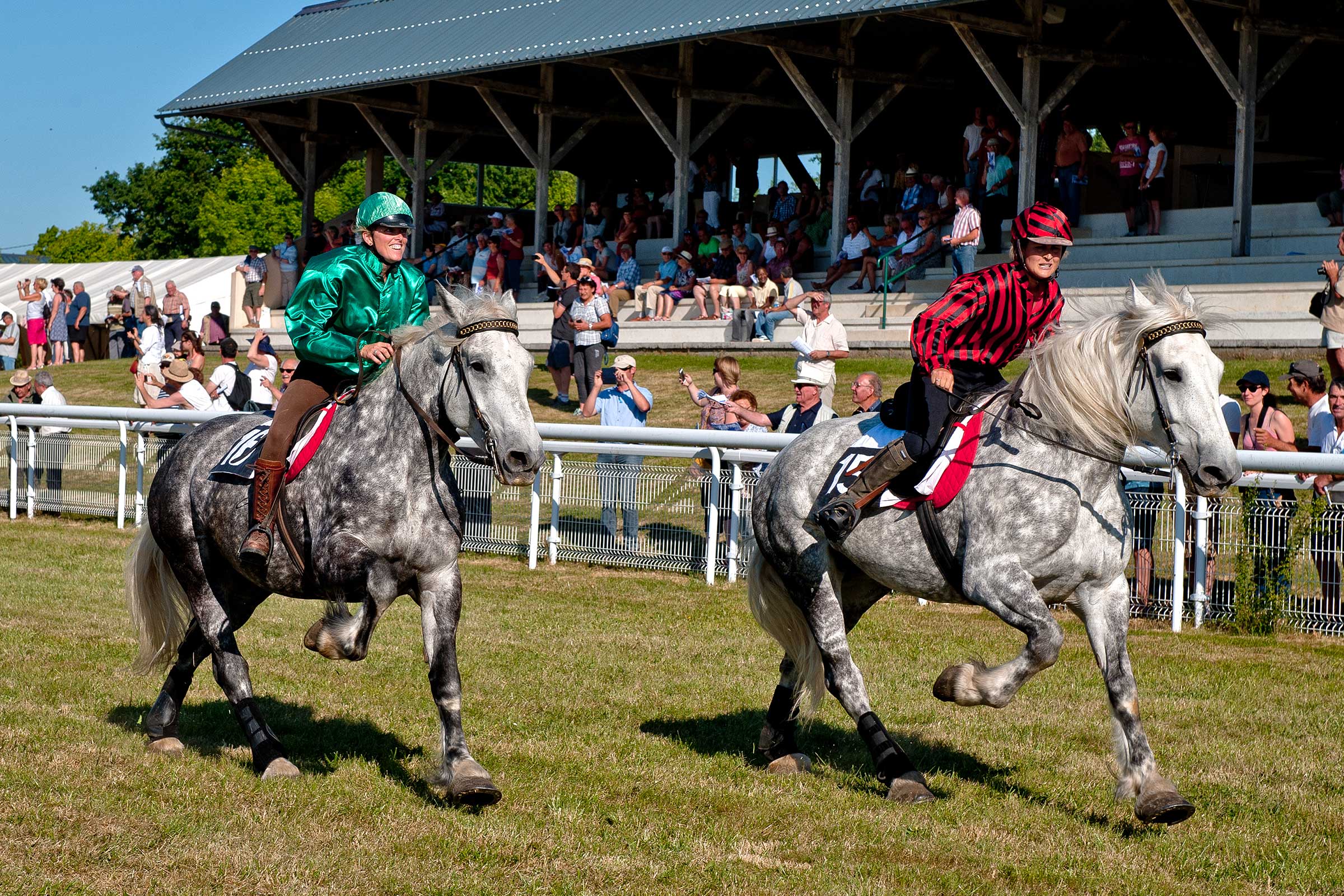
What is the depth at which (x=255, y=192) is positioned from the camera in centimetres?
7806

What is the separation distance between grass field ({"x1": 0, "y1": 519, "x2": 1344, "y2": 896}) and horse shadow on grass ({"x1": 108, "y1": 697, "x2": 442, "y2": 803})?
21 mm

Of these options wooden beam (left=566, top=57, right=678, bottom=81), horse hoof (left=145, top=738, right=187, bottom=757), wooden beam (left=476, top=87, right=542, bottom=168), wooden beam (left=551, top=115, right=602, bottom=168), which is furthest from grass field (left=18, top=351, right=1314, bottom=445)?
horse hoof (left=145, top=738, right=187, bottom=757)

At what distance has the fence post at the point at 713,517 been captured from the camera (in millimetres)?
11672

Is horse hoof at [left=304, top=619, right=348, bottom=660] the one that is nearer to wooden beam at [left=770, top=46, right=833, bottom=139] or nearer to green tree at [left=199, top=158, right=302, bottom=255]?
wooden beam at [left=770, top=46, right=833, bottom=139]

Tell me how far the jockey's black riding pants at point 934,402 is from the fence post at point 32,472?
1247 centimetres

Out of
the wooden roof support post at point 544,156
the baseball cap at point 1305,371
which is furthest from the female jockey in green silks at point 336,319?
the wooden roof support post at point 544,156

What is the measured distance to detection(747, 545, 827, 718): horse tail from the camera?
673 centimetres

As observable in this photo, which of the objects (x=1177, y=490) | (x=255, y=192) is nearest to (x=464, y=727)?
(x=1177, y=490)

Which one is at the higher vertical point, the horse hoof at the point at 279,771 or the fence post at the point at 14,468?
the fence post at the point at 14,468

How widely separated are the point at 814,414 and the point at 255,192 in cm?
7110

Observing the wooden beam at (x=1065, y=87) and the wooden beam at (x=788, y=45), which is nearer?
the wooden beam at (x=1065, y=87)

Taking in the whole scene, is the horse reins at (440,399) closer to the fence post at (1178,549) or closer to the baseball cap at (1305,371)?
the fence post at (1178,549)

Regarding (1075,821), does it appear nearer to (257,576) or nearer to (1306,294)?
(257,576)

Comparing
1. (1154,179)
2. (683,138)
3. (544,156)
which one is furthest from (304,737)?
(544,156)
